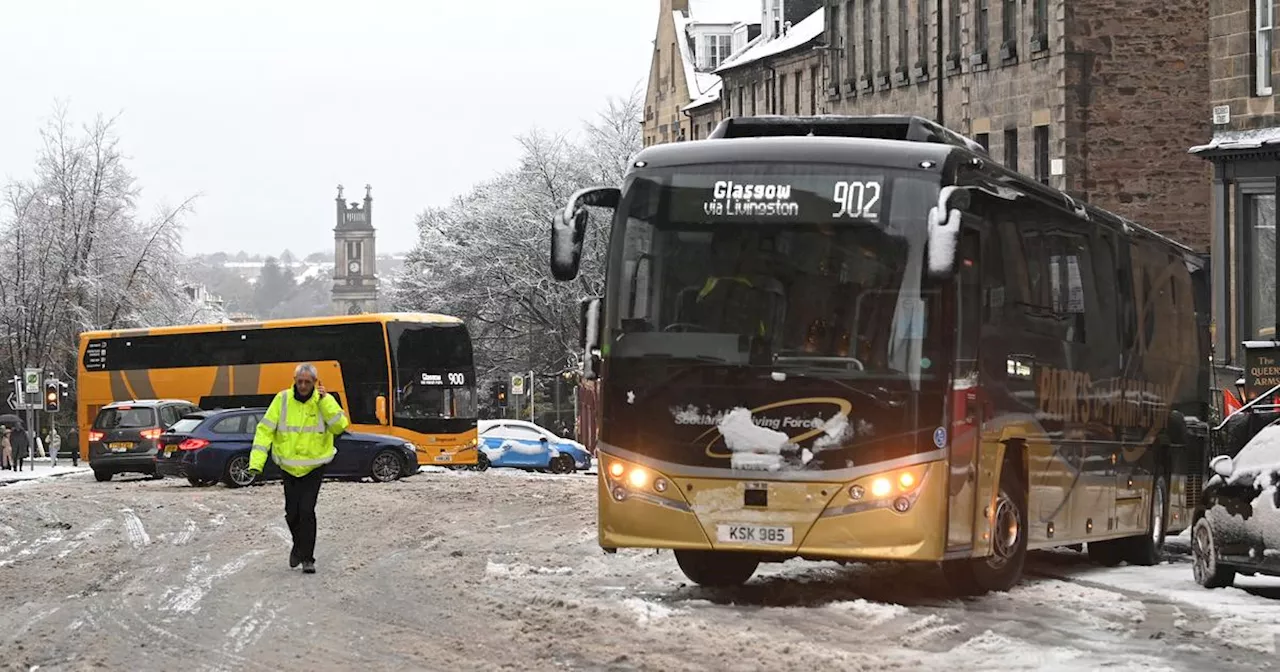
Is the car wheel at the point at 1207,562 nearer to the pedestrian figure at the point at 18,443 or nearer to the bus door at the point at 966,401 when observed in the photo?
the bus door at the point at 966,401

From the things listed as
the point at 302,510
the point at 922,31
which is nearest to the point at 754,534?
the point at 302,510

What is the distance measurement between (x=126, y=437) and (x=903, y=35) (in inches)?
910

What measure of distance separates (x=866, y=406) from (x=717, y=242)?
1.52 m

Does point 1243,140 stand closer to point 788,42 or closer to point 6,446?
point 6,446

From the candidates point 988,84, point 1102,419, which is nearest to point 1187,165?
point 988,84

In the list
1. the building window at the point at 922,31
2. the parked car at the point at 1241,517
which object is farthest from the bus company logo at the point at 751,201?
the building window at the point at 922,31

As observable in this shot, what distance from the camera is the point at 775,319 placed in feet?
53.3

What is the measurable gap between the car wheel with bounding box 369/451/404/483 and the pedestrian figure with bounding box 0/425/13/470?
72.7 feet

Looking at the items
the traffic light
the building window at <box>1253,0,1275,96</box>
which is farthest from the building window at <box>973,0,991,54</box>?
the traffic light

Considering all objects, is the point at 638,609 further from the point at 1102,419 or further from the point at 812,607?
A: the point at 1102,419

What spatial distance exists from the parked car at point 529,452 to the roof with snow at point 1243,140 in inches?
967

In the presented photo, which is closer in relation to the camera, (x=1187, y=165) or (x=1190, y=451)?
(x=1190, y=451)

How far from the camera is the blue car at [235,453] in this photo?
4156 cm

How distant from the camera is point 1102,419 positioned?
20.4m
